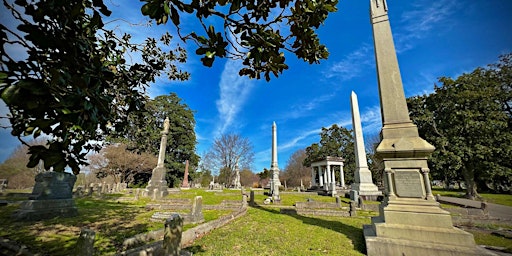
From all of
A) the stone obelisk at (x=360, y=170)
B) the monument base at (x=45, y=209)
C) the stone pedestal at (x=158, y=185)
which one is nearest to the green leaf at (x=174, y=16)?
the monument base at (x=45, y=209)

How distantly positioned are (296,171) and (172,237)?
184ft

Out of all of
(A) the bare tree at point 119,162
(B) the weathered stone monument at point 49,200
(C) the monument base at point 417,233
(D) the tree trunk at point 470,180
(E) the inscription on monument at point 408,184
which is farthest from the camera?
(A) the bare tree at point 119,162

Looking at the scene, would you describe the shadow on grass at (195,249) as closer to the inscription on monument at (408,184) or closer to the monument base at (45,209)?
the inscription on monument at (408,184)

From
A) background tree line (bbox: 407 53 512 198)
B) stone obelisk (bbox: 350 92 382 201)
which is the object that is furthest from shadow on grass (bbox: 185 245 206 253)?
background tree line (bbox: 407 53 512 198)

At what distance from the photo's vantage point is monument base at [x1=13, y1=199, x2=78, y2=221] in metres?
8.12

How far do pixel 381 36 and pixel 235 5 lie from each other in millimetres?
6719

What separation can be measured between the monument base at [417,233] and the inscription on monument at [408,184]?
20 cm

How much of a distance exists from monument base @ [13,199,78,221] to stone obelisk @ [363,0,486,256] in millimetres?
12425

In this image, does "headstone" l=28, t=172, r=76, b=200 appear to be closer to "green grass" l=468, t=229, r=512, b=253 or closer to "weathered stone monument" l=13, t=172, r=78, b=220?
"weathered stone monument" l=13, t=172, r=78, b=220

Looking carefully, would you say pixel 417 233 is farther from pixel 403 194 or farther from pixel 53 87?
pixel 53 87

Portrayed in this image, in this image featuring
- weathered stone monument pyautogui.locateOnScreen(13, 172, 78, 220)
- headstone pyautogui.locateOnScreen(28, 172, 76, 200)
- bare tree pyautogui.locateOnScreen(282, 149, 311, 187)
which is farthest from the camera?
bare tree pyautogui.locateOnScreen(282, 149, 311, 187)

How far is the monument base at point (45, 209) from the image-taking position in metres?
8.12

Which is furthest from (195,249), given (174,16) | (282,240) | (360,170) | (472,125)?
(472,125)

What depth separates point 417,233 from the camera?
4445 millimetres
